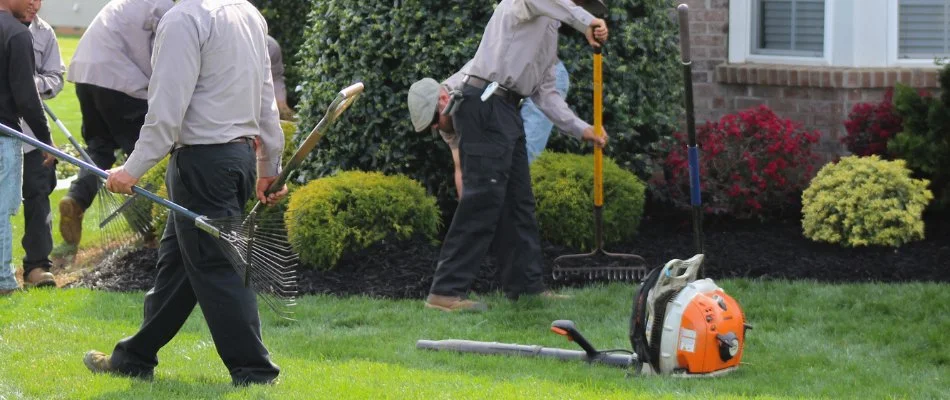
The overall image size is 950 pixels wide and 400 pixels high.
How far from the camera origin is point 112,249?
9258 mm

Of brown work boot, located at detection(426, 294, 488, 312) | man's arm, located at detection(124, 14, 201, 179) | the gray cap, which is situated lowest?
brown work boot, located at detection(426, 294, 488, 312)

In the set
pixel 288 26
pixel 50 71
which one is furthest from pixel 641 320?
pixel 288 26

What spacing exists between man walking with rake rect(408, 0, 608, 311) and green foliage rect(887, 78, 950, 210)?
2.71 metres

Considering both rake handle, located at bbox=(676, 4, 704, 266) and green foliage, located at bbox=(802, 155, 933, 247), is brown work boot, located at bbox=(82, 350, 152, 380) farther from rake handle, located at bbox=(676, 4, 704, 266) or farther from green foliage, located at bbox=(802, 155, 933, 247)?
green foliage, located at bbox=(802, 155, 933, 247)

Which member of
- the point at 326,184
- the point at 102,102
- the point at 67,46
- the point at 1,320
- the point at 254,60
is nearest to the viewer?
the point at 254,60

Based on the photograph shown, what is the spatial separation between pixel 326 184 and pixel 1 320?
209cm

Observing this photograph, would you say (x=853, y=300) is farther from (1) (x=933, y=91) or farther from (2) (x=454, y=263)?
(1) (x=933, y=91)

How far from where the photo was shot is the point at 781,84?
32.7 ft

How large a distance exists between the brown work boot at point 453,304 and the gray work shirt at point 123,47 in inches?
111

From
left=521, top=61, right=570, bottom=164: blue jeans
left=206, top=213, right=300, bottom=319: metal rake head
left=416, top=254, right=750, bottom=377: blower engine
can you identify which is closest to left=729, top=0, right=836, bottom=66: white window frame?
left=521, top=61, right=570, bottom=164: blue jeans

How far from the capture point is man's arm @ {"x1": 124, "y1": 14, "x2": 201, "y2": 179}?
16.8ft

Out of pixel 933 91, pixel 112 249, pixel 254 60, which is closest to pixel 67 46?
pixel 112 249

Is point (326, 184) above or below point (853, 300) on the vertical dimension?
above

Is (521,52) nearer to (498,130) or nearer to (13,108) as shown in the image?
(498,130)
